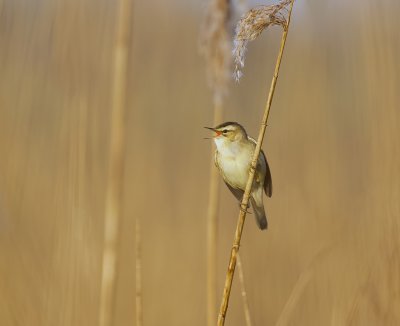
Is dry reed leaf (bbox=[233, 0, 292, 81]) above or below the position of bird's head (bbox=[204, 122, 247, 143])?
above

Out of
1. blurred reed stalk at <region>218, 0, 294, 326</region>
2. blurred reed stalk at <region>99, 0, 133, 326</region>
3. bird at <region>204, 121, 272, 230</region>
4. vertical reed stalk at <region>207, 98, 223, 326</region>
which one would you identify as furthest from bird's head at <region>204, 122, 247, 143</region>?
blurred reed stalk at <region>218, 0, 294, 326</region>

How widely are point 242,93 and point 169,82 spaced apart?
803 millimetres

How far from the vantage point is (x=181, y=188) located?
4230 mm

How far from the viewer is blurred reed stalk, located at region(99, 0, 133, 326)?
6.37 ft

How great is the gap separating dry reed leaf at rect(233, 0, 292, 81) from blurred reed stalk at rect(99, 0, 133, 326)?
0.43m

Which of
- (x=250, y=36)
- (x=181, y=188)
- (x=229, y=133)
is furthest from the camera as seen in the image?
(x=181, y=188)

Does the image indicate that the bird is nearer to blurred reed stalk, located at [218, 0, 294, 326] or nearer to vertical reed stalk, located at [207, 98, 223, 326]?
vertical reed stalk, located at [207, 98, 223, 326]

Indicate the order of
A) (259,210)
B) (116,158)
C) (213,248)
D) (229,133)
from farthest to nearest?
(259,210)
(229,133)
(213,248)
(116,158)

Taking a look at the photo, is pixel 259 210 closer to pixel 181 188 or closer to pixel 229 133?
pixel 229 133

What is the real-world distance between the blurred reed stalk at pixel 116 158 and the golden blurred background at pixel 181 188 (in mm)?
87

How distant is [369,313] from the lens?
2.21m

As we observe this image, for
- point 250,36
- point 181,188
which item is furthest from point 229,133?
point 181,188

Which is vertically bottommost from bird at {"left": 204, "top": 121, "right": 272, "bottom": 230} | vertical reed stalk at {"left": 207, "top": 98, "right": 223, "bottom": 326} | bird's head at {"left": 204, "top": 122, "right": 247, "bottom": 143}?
vertical reed stalk at {"left": 207, "top": 98, "right": 223, "bottom": 326}

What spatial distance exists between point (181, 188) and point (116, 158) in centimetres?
227
